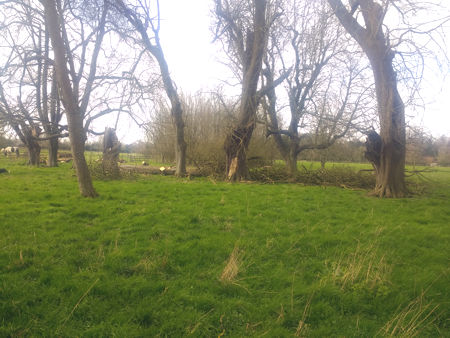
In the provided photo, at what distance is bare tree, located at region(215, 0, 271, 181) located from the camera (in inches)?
456

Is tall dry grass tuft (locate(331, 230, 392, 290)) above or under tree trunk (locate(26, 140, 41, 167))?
under

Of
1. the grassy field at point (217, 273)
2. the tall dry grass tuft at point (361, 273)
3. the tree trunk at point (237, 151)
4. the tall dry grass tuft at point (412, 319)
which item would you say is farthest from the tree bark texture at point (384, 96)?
the tall dry grass tuft at point (412, 319)

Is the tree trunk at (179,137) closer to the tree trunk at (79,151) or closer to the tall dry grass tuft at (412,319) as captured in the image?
the tree trunk at (79,151)

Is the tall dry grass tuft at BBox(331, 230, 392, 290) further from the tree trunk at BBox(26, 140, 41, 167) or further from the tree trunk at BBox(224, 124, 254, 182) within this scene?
the tree trunk at BBox(26, 140, 41, 167)

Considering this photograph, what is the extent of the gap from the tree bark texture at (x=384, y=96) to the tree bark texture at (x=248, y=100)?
3150 mm

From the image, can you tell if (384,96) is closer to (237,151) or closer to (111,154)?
(237,151)

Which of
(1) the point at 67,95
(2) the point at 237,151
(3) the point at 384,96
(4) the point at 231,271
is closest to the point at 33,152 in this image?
(1) the point at 67,95

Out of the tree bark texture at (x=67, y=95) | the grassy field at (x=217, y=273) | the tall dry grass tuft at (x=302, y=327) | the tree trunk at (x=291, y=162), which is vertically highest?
the tree bark texture at (x=67, y=95)

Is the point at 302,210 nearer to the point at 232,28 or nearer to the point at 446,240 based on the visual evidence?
the point at 446,240

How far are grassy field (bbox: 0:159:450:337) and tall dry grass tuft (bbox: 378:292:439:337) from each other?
18 mm

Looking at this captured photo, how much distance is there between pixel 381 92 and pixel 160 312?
364 inches

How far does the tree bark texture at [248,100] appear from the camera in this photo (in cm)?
1153

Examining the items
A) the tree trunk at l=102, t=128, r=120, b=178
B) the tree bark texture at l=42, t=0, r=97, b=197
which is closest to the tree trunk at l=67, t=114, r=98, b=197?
the tree bark texture at l=42, t=0, r=97, b=197

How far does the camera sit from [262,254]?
401cm
